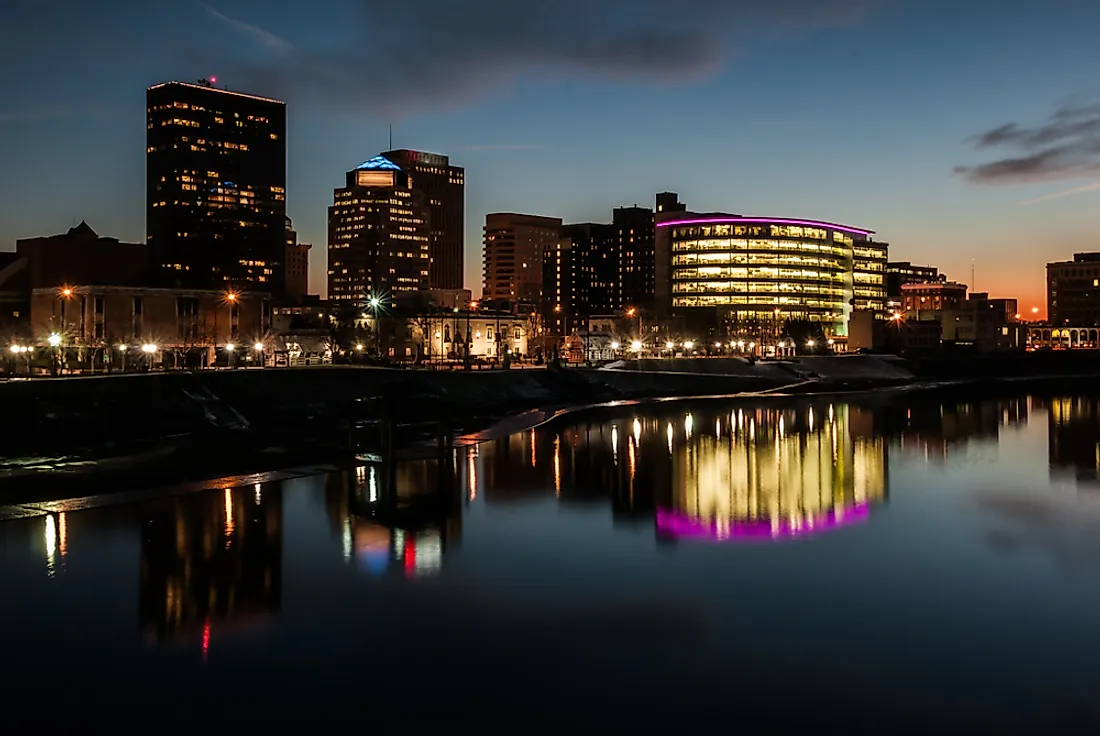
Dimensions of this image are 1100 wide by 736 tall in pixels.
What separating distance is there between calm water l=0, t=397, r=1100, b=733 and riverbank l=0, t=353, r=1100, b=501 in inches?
225

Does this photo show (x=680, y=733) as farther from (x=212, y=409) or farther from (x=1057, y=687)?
(x=212, y=409)

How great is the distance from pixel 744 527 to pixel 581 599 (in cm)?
1000

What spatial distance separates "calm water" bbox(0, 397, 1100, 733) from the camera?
55.4 feet

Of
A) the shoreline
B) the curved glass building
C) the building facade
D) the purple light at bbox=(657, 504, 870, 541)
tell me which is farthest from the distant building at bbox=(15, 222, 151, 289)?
the curved glass building

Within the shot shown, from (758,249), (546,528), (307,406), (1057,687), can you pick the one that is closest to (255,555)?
(546,528)

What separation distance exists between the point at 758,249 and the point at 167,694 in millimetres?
187392

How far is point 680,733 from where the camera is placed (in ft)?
50.1

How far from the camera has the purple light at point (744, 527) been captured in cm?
2972

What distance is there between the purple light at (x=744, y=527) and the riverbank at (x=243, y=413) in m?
15.2

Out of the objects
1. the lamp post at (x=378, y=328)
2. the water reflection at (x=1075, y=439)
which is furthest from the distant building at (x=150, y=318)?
the water reflection at (x=1075, y=439)

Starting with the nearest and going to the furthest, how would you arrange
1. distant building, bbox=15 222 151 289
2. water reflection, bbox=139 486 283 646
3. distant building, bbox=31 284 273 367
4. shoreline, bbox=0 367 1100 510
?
water reflection, bbox=139 486 283 646 → shoreline, bbox=0 367 1100 510 → distant building, bbox=31 284 273 367 → distant building, bbox=15 222 151 289

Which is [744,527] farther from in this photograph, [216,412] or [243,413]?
[243,413]

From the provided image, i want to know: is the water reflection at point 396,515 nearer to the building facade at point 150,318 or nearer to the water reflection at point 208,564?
the water reflection at point 208,564

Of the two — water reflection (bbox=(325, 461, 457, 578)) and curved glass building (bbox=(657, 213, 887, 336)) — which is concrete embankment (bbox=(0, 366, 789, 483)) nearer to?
water reflection (bbox=(325, 461, 457, 578))
